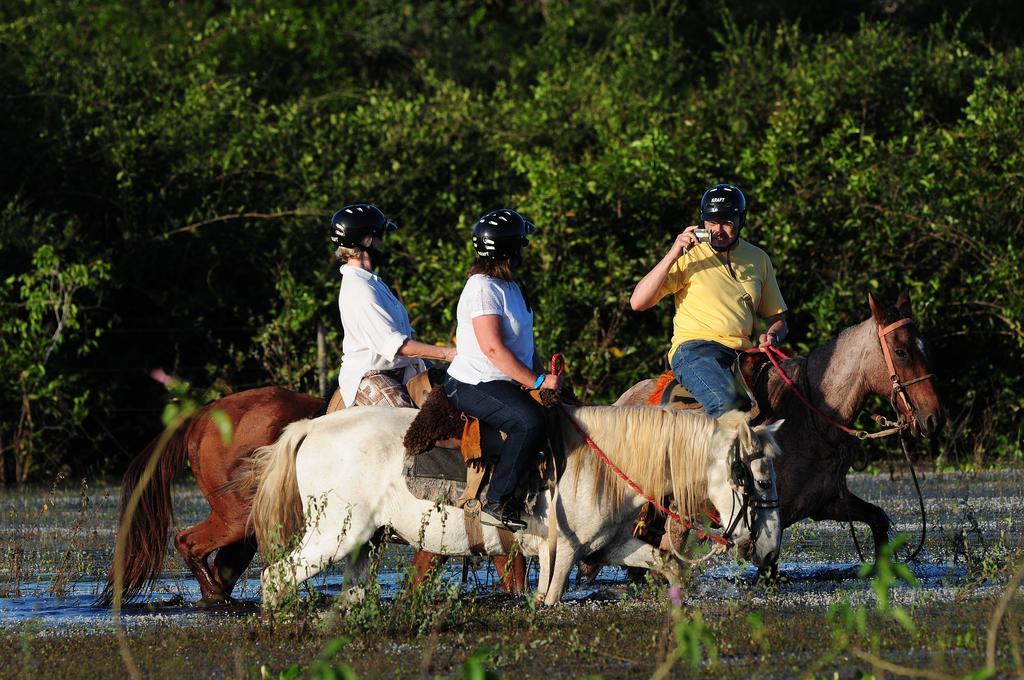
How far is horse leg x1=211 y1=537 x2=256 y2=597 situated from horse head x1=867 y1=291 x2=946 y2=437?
3.97 m

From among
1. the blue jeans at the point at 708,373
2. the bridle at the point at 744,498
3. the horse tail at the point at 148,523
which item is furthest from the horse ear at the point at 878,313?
the horse tail at the point at 148,523

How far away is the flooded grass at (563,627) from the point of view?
587cm

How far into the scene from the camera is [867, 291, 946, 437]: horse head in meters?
8.97

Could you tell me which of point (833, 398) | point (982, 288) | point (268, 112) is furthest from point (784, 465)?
point (268, 112)

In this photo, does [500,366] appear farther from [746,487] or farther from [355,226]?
[355,226]

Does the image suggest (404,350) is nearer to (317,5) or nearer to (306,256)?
(306,256)

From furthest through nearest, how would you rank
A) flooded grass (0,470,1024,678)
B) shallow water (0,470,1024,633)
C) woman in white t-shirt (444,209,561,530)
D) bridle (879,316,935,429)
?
bridle (879,316,935,429) → shallow water (0,470,1024,633) → woman in white t-shirt (444,209,561,530) → flooded grass (0,470,1024,678)

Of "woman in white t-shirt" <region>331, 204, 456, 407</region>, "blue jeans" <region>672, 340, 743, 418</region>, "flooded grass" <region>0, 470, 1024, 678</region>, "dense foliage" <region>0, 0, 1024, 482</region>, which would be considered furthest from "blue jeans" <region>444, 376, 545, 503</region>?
"dense foliage" <region>0, 0, 1024, 482</region>

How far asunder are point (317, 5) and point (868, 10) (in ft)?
36.1

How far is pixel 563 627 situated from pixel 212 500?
280 centimetres

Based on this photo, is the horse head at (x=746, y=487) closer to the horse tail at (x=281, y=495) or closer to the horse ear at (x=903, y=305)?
the horse ear at (x=903, y=305)

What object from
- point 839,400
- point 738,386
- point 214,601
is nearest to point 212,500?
point 214,601

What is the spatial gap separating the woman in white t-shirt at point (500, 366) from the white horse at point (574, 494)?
257 millimetres

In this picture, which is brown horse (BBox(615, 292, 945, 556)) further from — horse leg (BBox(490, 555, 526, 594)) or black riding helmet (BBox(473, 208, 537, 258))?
black riding helmet (BBox(473, 208, 537, 258))
